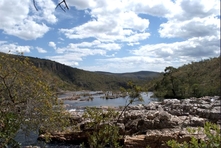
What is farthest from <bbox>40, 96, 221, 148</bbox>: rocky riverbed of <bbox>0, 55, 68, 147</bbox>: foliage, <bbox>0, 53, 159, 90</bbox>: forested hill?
<bbox>0, 53, 159, 90</bbox>: forested hill

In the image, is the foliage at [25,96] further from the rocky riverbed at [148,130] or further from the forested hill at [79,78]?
the forested hill at [79,78]

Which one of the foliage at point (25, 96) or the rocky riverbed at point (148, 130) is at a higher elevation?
the foliage at point (25, 96)

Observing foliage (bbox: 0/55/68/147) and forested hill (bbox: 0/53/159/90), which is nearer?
foliage (bbox: 0/55/68/147)

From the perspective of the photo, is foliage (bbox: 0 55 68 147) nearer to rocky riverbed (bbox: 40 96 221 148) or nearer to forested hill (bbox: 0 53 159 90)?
rocky riverbed (bbox: 40 96 221 148)

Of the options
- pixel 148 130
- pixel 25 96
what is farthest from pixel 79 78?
pixel 25 96

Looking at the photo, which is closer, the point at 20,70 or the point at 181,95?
the point at 20,70

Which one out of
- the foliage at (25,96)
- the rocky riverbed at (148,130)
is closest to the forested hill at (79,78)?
the rocky riverbed at (148,130)

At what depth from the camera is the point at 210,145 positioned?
3.33m

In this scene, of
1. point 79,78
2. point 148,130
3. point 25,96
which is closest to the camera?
point 25,96

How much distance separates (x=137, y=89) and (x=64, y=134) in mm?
12869

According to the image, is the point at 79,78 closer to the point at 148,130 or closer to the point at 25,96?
the point at 148,130

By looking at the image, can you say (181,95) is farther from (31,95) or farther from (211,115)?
(31,95)

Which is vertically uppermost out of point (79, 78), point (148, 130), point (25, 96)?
point (79, 78)

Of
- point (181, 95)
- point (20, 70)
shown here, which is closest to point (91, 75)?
point (181, 95)
